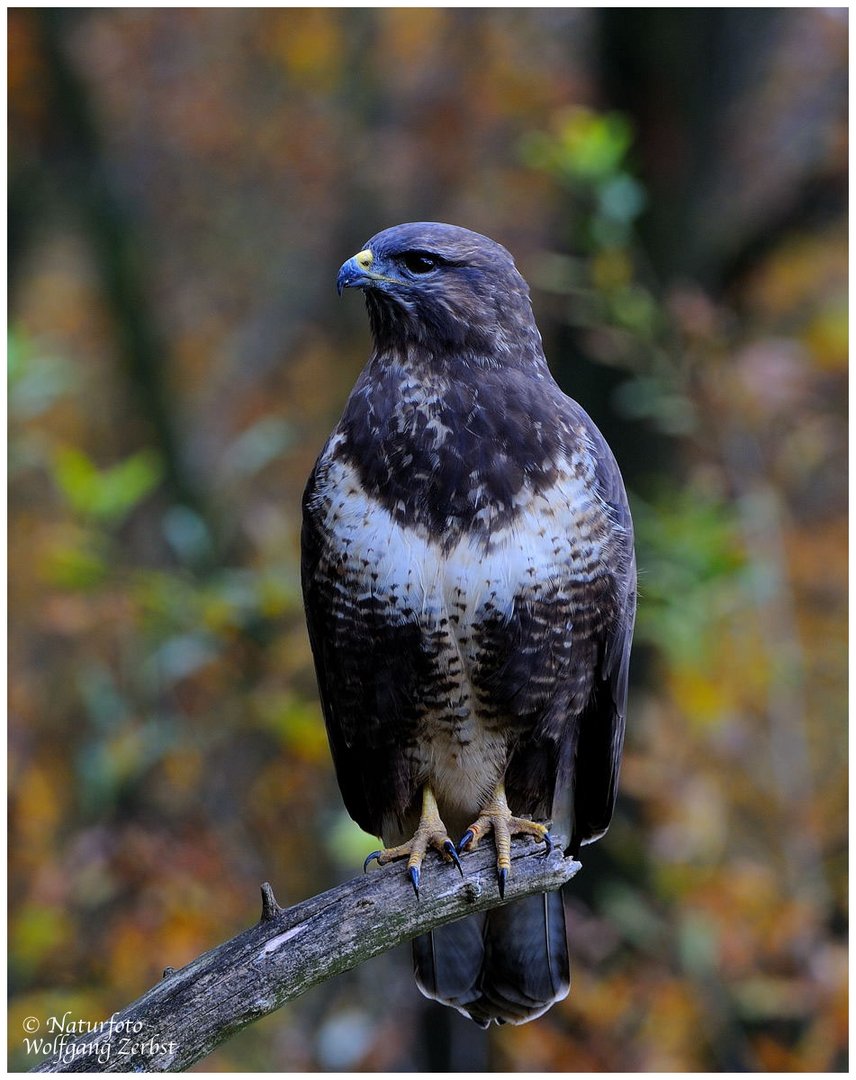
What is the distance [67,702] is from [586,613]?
15.1ft

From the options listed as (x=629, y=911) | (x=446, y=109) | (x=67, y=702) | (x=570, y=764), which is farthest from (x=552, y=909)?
(x=446, y=109)

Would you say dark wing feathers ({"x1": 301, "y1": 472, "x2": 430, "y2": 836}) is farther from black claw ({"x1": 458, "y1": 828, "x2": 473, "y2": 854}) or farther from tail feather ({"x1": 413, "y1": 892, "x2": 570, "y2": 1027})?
tail feather ({"x1": 413, "y1": 892, "x2": 570, "y2": 1027})

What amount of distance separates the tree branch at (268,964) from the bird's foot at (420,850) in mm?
26

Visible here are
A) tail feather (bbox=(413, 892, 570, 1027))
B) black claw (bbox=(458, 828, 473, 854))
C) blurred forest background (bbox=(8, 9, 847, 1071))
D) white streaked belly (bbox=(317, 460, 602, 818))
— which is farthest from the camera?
blurred forest background (bbox=(8, 9, 847, 1071))

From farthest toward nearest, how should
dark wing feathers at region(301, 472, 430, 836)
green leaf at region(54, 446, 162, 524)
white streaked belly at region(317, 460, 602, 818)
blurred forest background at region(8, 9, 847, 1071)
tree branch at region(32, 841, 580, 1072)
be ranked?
blurred forest background at region(8, 9, 847, 1071), green leaf at region(54, 446, 162, 524), dark wing feathers at region(301, 472, 430, 836), white streaked belly at region(317, 460, 602, 818), tree branch at region(32, 841, 580, 1072)

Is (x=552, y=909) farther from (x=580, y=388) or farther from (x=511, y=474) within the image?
(x=580, y=388)

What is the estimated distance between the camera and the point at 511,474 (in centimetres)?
315

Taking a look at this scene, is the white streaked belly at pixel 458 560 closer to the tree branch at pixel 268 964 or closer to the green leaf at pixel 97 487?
the tree branch at pixel 268 964

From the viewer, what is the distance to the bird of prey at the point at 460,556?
313 centimetres

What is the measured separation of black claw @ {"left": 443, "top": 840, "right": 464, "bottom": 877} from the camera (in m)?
3.26

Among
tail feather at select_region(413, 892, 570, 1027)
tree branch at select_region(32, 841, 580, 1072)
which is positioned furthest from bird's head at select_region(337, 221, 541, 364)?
tail feather at select_region(413, 892, 570, 1027)

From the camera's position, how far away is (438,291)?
3.28 m

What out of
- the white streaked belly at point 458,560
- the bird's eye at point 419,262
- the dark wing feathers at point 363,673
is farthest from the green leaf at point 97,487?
the bird's eye at point 419,262

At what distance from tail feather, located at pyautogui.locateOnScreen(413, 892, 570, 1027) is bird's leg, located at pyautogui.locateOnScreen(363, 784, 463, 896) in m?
0.42
